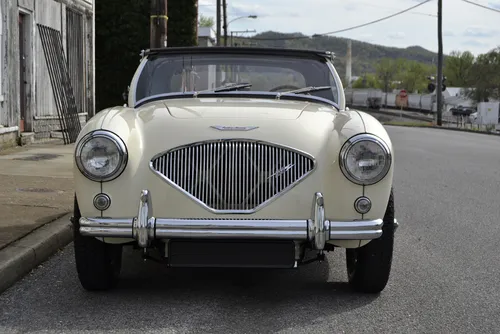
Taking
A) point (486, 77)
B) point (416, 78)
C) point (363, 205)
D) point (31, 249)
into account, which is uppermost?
point (416, 78)

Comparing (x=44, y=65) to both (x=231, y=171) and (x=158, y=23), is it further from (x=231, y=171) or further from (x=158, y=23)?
(x=231, y=171)

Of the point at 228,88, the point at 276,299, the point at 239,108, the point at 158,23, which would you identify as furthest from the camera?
the point at 158,23

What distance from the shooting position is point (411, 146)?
20312mm

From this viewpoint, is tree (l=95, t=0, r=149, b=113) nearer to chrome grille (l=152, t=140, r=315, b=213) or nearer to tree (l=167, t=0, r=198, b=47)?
tree (l=167, t=0, r=198, b=47)

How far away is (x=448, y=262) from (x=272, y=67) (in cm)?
209

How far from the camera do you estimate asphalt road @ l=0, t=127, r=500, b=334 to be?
12.8ft

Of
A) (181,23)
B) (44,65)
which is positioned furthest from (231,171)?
(181,23)

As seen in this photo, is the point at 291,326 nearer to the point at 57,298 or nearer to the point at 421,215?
the point at 57,298

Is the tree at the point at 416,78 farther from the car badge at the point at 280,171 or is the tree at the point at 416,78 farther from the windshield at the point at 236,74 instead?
the car badge at the point at 280,171

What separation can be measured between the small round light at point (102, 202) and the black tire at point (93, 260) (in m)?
0.29

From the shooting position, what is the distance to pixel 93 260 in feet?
14.0

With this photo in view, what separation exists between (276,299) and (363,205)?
87 centimetres

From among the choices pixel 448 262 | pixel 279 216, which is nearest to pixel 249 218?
pixel 279 216

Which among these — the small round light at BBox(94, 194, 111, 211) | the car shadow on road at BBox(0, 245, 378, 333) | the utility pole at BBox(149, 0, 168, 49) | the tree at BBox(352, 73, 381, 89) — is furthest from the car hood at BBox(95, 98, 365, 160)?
the tree at BBox(352, 73, 381, 89)
